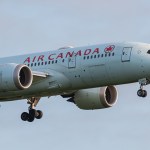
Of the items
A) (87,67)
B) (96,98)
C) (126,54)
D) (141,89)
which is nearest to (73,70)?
(87,67)

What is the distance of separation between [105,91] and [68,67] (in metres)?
6.85

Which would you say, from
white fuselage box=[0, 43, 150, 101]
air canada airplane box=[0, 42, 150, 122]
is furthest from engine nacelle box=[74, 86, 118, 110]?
white fuselage box=[0, 43, 150, 101]

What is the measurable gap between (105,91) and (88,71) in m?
7.09

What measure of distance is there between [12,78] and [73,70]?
4.53m

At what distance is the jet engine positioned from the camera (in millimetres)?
109500

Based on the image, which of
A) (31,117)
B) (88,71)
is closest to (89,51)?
(88,71)

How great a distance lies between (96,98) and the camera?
10969cm

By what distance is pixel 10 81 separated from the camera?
102 metres

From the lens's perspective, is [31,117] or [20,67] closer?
[20,67]

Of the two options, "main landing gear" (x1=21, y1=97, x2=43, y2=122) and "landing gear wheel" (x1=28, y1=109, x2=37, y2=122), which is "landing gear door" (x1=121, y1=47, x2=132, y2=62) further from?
"landing gear wheel" (x1=28, y1=109, x2=37, y2=122)

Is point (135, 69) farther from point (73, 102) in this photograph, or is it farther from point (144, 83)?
point (73, 102)

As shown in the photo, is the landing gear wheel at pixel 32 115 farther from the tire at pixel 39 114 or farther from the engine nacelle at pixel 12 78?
the engine nacelle at pixel 12 78

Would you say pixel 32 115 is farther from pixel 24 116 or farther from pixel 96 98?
pixel 96 98

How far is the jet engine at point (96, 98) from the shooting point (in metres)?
110
